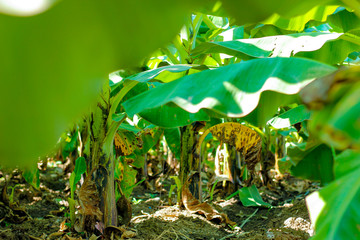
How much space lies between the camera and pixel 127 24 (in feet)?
0.64

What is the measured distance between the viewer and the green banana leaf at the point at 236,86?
34.6 inches

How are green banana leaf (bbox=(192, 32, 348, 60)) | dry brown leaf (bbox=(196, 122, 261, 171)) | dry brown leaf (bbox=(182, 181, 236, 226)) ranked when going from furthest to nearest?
dry brown leaf (bbox=(196, 122, 261, 171)), dry brown leaf (bbox=(182, 181, 236, 226)), green banana leaf (bbox=(192, 32, 348, 60))

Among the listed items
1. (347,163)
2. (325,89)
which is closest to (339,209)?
(347,163)

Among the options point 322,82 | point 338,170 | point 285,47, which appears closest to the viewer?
point 322,82

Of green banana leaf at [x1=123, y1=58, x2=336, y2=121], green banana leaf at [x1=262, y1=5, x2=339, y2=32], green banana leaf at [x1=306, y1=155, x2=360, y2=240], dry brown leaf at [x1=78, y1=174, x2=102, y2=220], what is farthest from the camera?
green banana leaf at [x1=262, y1=5, x2=339, y2=32]

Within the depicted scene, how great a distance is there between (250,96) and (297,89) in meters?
0.12

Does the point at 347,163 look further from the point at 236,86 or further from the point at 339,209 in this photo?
the point at 236,86

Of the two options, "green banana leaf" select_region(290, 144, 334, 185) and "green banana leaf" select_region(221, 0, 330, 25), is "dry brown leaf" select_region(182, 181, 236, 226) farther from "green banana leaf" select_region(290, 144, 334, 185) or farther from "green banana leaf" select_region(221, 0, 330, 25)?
"green banana leaf" select_region(221, 0, 330, 25)

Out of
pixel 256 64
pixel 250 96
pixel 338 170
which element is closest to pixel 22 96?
pixel 338 170

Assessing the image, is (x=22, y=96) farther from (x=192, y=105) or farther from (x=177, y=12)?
(x=192, y=105)

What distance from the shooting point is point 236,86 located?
1004 mm

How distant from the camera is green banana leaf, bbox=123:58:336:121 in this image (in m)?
0.88

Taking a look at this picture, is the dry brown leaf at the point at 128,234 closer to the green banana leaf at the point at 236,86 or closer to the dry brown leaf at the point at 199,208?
the dry brown leaf at the point at 199,208

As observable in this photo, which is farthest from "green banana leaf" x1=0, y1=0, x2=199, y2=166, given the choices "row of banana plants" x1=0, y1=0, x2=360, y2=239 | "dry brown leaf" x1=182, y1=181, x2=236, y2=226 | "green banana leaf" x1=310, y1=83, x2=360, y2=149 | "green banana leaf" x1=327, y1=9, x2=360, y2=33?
"dry brown leaf" x1=182, y1=181, x2=236, y2=226
